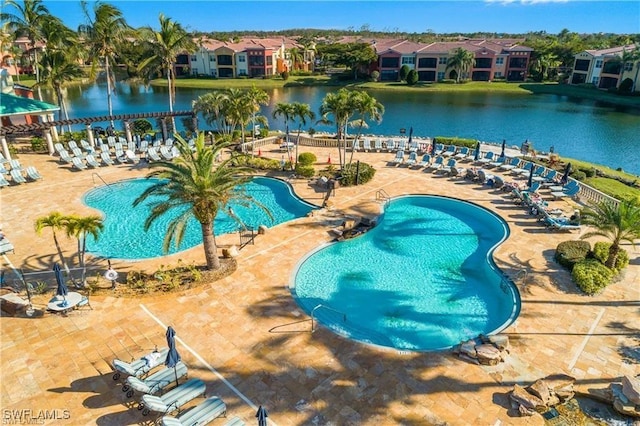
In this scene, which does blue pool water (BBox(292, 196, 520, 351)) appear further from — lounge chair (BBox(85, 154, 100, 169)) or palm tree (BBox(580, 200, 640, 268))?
lounge chair (BBox(85, 154, 100, 169))

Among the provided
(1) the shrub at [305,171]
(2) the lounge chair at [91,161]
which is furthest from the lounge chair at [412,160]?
(2) the lounge chair at [91,161]

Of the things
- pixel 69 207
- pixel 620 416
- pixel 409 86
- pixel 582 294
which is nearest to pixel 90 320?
pixel 69 207

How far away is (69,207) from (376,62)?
8765 centimetres

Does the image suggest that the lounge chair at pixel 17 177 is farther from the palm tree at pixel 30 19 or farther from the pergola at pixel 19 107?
the palm tree at pixel 30 19

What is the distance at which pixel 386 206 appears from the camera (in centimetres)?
2388

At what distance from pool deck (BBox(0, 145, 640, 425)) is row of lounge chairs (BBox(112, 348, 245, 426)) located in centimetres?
45

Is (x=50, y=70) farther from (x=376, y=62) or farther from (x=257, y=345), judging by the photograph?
(x=376, y=62)

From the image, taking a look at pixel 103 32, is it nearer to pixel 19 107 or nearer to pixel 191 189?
pixel 19 107

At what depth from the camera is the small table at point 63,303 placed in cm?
1343

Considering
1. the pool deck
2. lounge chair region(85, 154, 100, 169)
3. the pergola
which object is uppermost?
the pergola

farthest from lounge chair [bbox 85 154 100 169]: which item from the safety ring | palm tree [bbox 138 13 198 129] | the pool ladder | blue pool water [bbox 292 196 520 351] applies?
the pool ladder

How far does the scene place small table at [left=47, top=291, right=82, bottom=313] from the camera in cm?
1343

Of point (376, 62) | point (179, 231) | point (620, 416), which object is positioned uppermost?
point (376, 62)

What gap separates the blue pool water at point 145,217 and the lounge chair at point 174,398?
763 cm
